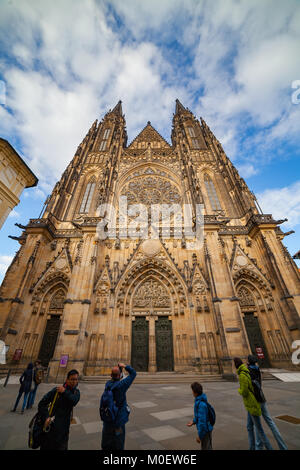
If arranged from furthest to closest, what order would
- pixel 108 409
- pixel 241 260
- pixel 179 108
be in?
pixel 179 108
pixel 241 260
pixel 108 409

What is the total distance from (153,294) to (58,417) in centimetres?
1127

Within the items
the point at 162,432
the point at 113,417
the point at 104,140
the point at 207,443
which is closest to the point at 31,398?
the point at 162,432

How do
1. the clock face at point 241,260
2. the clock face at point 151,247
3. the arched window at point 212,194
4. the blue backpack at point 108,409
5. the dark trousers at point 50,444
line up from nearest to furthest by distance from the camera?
the dark trousers at point 50,444 < the blue backpack at point 108,409 < the clock face at point 241,260 < the clock face at point 151,247 < the arched window at point 212,194

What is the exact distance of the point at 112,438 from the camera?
192 centimetres

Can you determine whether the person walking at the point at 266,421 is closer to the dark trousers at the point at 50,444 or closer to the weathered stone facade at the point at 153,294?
the dark trousers at the point at 50,444

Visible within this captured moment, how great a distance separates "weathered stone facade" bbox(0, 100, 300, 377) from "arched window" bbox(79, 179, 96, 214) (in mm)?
720

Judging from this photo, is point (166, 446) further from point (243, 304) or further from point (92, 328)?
point (243, 304)

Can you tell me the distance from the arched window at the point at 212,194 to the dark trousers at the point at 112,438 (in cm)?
1603

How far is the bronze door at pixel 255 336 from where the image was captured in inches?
428

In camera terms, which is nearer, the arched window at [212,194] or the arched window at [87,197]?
the arched window at [212,194]

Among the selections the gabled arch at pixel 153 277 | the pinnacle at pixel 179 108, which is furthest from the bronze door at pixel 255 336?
the pinnacle at pixel 179 108

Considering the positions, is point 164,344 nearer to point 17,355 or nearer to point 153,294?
point 153,294

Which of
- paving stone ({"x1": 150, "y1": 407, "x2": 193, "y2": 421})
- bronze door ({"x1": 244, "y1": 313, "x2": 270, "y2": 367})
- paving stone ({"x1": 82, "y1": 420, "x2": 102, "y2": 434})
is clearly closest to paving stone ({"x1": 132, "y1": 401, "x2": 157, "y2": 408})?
paving stone ({"x1": 150, "y1": 407, "x2": 193, "y2": 421})
